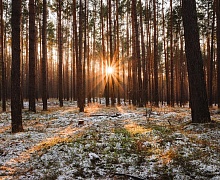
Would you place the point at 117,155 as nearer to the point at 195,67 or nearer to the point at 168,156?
the point at 168,156

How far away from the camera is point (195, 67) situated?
25.3 feet

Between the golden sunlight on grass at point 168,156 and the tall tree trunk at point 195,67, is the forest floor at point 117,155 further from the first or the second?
the tall tree trunk at point 195,67

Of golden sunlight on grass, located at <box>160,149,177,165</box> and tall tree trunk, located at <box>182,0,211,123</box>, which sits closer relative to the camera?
golden sunlight on grass, located at <box>160,149,177,165</box>

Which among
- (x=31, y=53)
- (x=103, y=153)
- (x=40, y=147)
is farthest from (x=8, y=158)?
(x=31, y=53)

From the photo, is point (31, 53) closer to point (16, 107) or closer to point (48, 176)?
point (16, 107)

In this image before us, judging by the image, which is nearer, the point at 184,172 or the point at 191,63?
the point at 184,172

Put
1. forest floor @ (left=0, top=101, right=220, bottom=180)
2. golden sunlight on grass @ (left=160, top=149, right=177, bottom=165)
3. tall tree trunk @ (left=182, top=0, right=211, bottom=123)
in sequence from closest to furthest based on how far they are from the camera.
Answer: forest floor @ (left=0, top=101, right=220, bottom=180), golden sunlight on grass @ (left=160, top=149, right=177, bottom=165), tall tree trunk @ (left=182, top=0, right=211, bottom=123)

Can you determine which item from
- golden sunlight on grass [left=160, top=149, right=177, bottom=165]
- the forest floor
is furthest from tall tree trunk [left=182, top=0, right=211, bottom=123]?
golden sunlight on grass [left=160, top=149, right=177, bottom=165]

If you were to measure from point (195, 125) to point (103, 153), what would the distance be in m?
3.93

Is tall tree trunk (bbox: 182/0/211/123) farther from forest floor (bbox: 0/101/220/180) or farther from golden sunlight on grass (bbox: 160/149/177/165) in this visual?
golden sunlight on grass (bbox: 160/149/177/165)

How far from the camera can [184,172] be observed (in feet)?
13.9

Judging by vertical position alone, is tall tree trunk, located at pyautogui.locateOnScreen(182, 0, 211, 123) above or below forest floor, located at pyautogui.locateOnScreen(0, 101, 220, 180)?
above

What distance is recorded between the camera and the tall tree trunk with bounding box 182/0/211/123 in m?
7.63

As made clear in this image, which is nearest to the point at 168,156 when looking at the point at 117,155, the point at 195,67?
the point at 117,155
